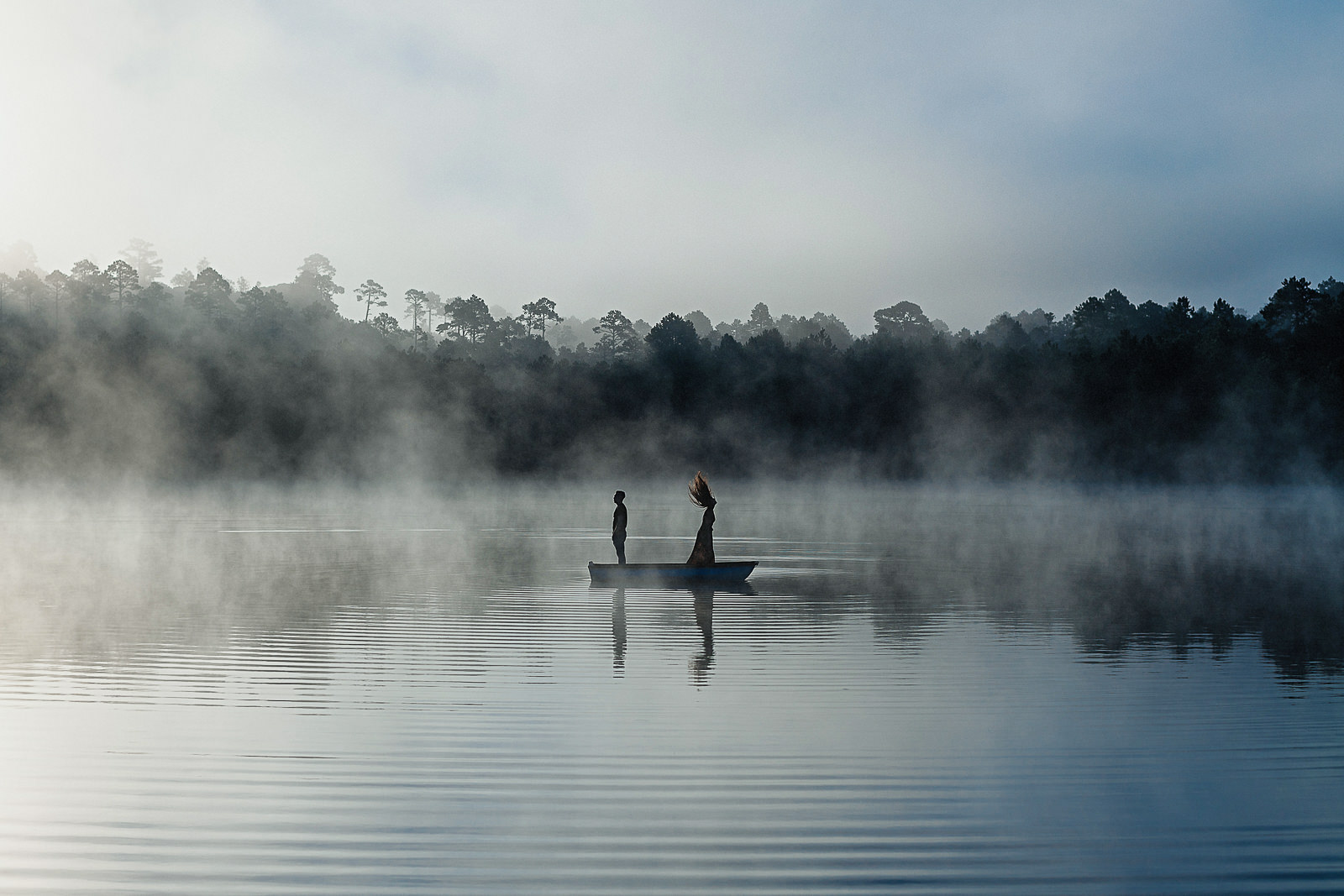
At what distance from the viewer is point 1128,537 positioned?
32781 mm

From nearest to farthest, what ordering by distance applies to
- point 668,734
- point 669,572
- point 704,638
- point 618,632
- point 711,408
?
point 668,734 → point 704,638 → point 618,632 → point 669,572 → point 711,408

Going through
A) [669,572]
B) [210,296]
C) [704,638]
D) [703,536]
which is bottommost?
[704,638]

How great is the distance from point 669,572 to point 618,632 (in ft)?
15.8

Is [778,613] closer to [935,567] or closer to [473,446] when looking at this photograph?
[935,567]

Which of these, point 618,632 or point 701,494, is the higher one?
point 701,494

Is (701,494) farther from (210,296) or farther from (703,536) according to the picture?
(210,296)

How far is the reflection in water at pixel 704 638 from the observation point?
11.8 meters

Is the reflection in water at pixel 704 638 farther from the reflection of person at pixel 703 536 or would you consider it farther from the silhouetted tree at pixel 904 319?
the silhouetted tree at pixel 904 319

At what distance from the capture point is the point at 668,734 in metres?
9.34

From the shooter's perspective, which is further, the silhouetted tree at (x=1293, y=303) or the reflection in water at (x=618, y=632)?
the silhouetted tree at (x=1293, y=303)

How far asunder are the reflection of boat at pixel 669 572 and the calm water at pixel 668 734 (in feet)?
1.03

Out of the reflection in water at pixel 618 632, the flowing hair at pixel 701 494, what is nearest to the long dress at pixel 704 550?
the flowing hair at pixel 701 494

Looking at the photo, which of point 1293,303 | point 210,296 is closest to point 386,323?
point 210,296

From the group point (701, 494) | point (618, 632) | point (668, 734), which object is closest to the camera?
point (668, 734)
